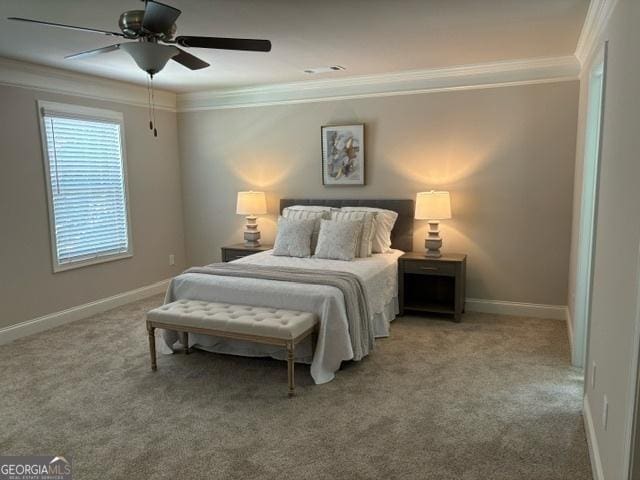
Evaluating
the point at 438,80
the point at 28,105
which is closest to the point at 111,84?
the point at 28,105

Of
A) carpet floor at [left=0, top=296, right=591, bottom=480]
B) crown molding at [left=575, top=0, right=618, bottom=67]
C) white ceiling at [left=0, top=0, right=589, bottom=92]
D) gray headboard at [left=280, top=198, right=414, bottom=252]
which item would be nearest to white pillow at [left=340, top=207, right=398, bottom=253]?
gray headboard at [left=280, top=198, right=414, bottom=252]

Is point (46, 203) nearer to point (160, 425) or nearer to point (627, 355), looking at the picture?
point (160, 425)

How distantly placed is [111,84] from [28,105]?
1.00 meters

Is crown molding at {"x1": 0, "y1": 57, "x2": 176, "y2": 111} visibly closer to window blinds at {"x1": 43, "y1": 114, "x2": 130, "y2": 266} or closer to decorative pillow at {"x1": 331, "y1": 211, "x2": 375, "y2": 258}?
window blinds at {"x1": 43, "y1": 114, "x2": 130, "y2": 266}

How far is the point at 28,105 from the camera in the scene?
14.8ft

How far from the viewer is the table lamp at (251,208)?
569cm

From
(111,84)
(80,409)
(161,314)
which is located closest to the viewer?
(80,409)

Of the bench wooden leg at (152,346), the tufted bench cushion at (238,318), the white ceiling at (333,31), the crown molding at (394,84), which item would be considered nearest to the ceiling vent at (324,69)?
the white ceiling at (333,31)

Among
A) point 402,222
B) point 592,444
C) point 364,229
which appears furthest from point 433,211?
point 592,444

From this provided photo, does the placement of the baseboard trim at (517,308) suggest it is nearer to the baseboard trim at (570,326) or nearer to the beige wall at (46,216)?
the baseboard trim at (570,326)

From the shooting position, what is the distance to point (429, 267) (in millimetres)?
4723

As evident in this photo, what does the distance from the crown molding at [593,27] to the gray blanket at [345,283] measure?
2.34 metres

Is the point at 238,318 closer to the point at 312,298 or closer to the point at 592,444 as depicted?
the point at 312,298

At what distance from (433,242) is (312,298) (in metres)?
1.81
